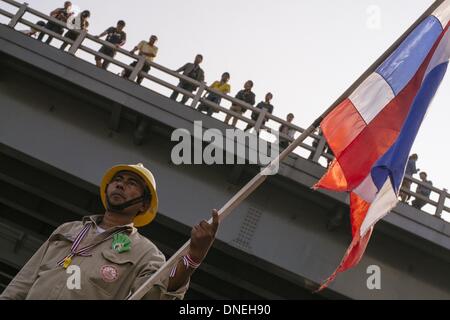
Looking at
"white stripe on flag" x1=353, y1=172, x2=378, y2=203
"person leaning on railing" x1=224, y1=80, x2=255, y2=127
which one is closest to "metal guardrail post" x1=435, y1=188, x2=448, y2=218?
"person leaning on railing" x1=224, y1=80, x2=255, y2=127

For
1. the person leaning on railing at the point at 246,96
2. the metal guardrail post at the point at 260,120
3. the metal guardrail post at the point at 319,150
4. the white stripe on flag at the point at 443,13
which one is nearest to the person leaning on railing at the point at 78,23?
the person leaning on railing at the point at 246,96

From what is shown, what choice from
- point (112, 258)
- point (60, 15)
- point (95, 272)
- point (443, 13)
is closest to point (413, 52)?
point (443, 13)

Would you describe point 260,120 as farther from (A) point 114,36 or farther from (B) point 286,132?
(A) point 114,36

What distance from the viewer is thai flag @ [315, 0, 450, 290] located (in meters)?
5.55

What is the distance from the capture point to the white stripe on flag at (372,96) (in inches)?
223

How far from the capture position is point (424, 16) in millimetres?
5477

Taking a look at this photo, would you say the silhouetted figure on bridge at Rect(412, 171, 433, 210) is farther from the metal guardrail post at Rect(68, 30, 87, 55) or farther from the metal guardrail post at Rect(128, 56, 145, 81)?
the metal guardrail post at Rect(68, 30, 87, 55)

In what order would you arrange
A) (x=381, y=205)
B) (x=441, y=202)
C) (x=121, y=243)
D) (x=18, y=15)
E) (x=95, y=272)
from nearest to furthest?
1. (x=95, y=272)
2. (x=121, y=243)
3. (x=381, y=205)
4. (x=441, y=202)
5. (x=18, y=15)

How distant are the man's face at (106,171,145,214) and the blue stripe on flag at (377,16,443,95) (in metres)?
2.81

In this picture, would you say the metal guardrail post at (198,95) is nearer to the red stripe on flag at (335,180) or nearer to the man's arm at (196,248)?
the red stripe on flag at (335,180)

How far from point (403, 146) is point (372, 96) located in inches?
26.6

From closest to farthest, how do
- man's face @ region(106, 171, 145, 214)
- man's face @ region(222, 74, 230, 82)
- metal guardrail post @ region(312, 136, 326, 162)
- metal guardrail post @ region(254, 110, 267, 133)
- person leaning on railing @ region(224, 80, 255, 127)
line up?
man's face @ region(106, 171, 145, 214) < metal guardrail post @ region(312, 136, 326, 162) < metal guardrail post @ region(254, 110, 267, 133) < person leaning on railing @ region(224, 80, 255, 127) < man's face @ region(222, 74, 230, 82)

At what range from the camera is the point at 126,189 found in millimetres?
4270

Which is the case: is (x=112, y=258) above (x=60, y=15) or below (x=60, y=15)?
below
